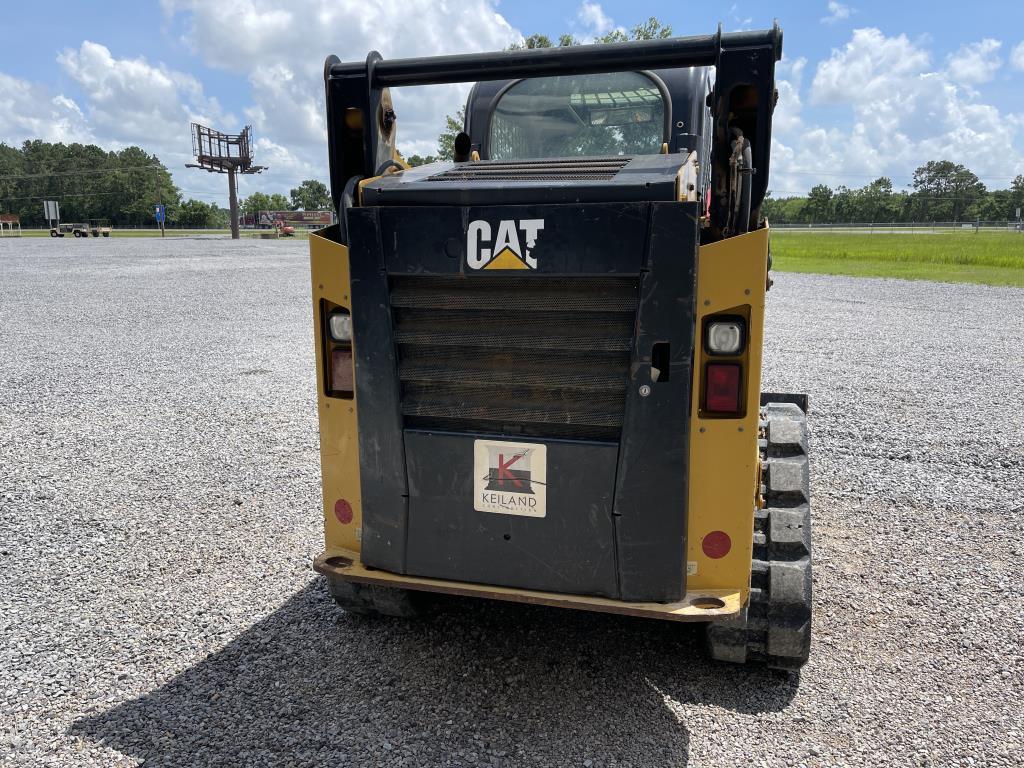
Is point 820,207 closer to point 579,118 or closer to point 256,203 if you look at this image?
point 256,203

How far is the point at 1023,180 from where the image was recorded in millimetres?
112625

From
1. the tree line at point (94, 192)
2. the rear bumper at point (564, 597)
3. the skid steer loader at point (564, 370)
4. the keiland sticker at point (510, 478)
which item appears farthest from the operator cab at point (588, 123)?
A: the tree line at point (94, 192)

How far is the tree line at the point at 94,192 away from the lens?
336ft

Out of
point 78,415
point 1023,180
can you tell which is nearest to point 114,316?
point 78,415

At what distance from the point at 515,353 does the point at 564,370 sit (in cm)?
19

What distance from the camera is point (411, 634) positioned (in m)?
3.46

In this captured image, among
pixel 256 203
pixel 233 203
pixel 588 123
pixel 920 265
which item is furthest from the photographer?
pixel 256 203

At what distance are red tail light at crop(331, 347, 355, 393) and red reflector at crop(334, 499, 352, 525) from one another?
45cm

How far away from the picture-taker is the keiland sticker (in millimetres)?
2764

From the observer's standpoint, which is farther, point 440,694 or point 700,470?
point 440,694

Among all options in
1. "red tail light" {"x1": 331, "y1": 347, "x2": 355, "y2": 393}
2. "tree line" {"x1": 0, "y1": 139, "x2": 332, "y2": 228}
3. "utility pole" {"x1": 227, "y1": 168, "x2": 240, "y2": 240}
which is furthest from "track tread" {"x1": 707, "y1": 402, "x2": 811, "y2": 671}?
"tree line" {"x1": 0, "y1": 139, "x2": 332, "y2": 228}

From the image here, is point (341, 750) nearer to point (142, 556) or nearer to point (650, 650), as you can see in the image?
point (650, 650)

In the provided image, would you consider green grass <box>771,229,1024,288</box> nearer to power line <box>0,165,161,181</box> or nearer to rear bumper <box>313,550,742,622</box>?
rear bumper <box>313,550,742,622</box>

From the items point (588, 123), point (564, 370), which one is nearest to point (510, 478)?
point (564, 370)
